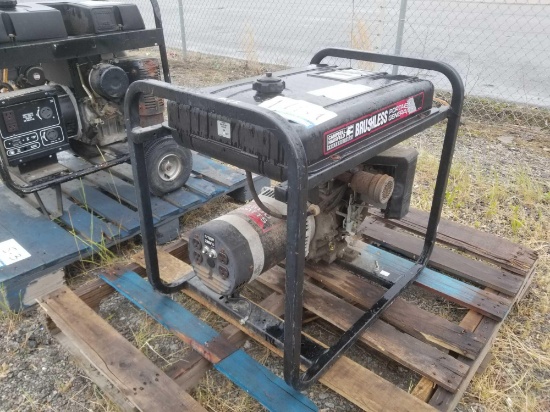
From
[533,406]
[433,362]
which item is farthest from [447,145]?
[533,406]

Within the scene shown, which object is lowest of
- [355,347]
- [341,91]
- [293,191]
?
[355,347]

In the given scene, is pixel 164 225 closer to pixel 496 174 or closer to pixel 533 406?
pixel 533 406

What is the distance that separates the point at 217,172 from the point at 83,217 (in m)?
0.87

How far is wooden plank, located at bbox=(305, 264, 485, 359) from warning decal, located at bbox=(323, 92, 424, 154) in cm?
80

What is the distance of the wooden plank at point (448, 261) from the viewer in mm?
2178

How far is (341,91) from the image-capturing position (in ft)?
5.35

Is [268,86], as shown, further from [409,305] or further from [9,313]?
[9,313]

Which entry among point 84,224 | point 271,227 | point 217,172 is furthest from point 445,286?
point 84,224

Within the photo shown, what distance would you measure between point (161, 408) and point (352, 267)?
107cm

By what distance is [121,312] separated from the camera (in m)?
2.25

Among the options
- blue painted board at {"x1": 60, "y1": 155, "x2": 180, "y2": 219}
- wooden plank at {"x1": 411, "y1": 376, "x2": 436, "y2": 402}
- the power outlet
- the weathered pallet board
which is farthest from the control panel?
wooden plank at {"x1": 411, "y1": 376, "x2": 436, "y2": 402}

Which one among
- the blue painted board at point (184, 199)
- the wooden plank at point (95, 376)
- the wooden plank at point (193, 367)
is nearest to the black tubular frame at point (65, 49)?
the blue painted board at point (184, 199)

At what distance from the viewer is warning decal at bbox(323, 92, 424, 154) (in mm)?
1400

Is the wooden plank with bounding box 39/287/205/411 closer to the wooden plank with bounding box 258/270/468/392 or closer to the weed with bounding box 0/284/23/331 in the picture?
the weed with bounding box 0/284/23/331
